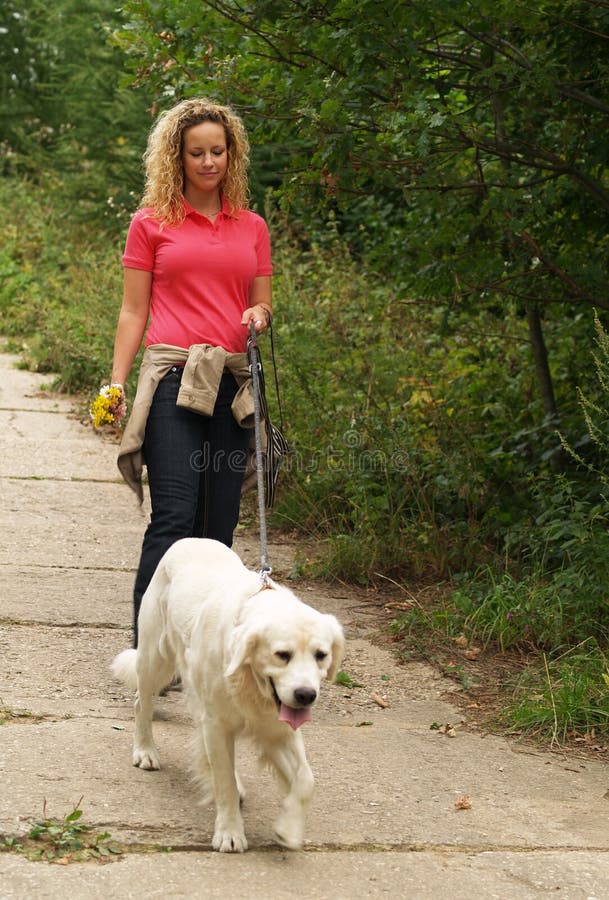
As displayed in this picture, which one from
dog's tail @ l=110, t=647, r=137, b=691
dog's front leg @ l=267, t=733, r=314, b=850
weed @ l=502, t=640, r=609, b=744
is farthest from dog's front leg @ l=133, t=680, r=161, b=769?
weed @ l=502, t=640, r=609, b=744

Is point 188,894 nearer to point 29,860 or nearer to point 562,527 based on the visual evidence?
point 29,860

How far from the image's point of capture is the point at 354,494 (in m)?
7.14

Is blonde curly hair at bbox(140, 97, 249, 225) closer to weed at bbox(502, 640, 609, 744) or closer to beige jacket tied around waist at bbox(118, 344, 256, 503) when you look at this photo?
beige jacket tied around waist at bbox(118, 344, 256, 503)

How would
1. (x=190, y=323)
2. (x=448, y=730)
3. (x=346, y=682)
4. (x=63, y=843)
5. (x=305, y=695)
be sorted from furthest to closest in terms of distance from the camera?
1. (x=346, y=682)
2. (x=448, y=730)
3. (x=190, y=323)
4. (x=63, y=843)
5. (x=305, y=695)

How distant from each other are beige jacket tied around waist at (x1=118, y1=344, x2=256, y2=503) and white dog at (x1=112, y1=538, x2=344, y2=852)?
700 mm

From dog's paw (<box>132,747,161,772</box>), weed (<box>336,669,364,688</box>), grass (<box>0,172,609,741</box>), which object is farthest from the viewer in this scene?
grass (<box>0,172,609,741</box>)

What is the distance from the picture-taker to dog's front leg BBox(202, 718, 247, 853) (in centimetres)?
341

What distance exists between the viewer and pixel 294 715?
319 cm

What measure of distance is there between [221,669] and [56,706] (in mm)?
1371

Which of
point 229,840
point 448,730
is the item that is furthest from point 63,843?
point 448,730

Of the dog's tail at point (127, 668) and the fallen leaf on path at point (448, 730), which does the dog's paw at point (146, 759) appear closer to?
the dog's tail at point (127, 668)

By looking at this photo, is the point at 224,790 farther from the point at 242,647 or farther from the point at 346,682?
the point at 346,682

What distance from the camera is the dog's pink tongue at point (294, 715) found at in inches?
125

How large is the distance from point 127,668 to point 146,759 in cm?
36
